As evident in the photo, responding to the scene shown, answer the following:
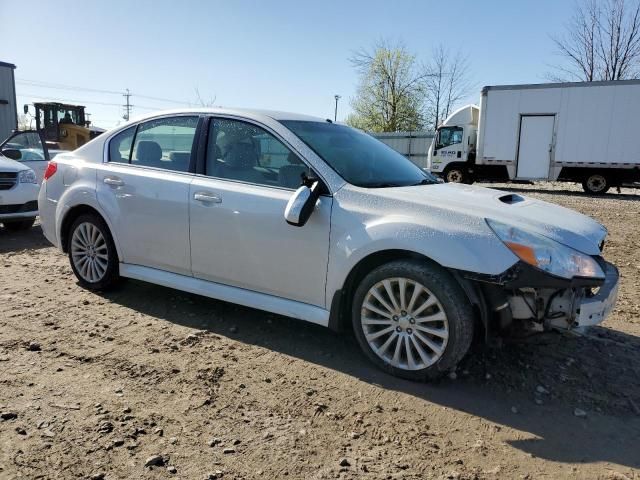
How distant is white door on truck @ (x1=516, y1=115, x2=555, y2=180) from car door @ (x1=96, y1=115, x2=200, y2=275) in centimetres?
1756

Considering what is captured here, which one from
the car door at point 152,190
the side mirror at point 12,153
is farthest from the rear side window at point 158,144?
the side mirror at point 12,153

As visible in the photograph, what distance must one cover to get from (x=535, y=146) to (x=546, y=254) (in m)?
18.0

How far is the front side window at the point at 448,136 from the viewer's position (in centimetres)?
2227

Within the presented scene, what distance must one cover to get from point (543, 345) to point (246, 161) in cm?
261

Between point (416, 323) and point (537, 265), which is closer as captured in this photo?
point (537, 265)

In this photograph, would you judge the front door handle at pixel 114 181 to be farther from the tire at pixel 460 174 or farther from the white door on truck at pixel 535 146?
the tire at pixel 460 174

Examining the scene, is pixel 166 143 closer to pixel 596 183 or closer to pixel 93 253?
pixel 93 253

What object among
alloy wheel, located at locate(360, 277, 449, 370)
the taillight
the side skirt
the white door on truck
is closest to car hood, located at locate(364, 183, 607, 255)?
alloy wheel, located at locate(360, 277, 449, 370)

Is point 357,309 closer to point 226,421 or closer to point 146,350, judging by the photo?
point 226,421

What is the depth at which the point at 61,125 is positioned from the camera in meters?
22.6

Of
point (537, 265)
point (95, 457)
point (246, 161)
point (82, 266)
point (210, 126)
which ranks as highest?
point (210, 126)

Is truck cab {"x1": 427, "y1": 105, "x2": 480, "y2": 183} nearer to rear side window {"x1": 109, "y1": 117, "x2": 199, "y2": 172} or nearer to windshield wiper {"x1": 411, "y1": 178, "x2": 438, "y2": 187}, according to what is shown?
windshield wiper {"x1": 411, "y1": 178, "x2": 438, "y2": 187}

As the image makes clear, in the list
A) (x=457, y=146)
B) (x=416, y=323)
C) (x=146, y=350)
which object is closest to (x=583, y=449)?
(x=416, y=323)

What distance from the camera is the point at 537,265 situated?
291 cm
